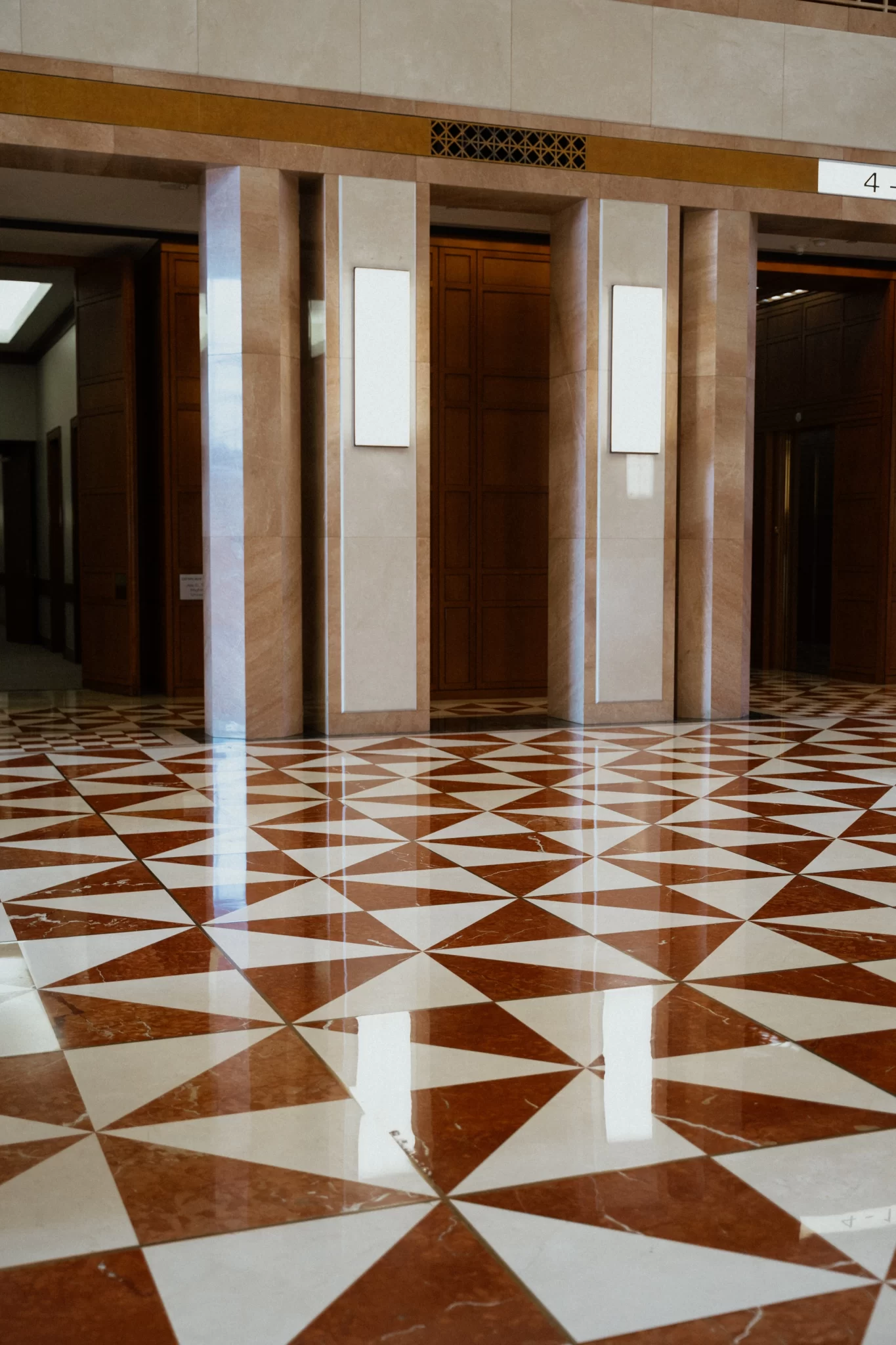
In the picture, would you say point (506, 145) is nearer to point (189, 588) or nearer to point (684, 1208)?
point (189, 588)

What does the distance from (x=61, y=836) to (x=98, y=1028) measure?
2161 millimetres

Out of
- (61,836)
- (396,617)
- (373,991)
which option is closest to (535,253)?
(396,617)

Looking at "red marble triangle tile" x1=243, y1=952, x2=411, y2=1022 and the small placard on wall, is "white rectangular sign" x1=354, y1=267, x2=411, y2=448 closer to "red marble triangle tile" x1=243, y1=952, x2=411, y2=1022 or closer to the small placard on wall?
the small placard on wall

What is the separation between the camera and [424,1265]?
181 centimetres

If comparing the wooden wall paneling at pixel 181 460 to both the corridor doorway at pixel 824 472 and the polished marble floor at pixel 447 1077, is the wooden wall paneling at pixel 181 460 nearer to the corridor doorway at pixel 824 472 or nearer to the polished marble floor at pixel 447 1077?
the corridor doorway at pixel 824 472

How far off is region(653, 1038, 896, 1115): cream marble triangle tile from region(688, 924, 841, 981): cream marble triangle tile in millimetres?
525

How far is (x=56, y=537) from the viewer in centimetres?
1596

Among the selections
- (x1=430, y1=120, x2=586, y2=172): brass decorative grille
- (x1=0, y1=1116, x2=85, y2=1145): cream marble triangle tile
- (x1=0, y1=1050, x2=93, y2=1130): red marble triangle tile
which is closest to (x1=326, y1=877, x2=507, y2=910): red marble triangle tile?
(x1=0, y1=1050, x2=93, y2=1130): red marble triangle tile

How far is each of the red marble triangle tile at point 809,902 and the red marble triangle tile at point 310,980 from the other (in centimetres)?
115

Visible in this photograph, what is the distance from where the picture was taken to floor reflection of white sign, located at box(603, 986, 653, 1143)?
90.7 inches

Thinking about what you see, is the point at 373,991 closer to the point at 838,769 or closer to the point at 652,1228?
the point at 652,1228

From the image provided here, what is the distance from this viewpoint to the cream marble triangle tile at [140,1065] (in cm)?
240

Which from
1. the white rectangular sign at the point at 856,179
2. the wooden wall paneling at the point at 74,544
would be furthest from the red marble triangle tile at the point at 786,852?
the wooden wall paneling at the point at 74,544

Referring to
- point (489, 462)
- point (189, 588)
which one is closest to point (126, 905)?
point (189, 588)
